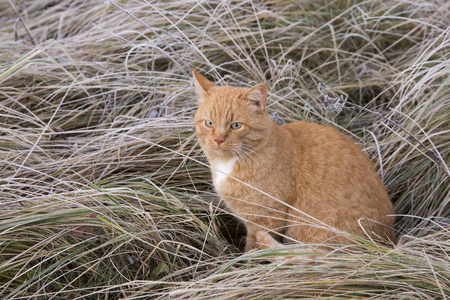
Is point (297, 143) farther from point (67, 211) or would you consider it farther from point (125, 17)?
point (125, 17)

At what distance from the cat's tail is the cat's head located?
17.0 inches

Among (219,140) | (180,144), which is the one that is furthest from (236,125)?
(180,144)

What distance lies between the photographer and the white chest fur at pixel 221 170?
256 cm

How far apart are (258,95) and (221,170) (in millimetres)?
447

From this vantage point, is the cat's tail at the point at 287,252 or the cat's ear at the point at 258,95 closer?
the cat's tail at the point at 287,252

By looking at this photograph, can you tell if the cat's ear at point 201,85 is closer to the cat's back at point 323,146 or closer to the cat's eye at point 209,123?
the cat's eye at point 209,123

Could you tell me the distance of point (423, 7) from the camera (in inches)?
148

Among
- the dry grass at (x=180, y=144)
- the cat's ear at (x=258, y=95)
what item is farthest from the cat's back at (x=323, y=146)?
the cat's ear at (x=258, y=95)

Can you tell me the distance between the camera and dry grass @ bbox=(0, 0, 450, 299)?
2117 mm

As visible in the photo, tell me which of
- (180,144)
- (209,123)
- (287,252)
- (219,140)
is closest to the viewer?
(287,252)

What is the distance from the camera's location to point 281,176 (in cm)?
253

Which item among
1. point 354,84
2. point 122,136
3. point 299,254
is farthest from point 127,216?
point 354,84

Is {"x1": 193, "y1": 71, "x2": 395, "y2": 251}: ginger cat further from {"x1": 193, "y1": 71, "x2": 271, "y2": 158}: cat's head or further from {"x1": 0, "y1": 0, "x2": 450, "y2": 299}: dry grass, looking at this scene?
{"x1": 0, "y1": 0, "x2": 450, "y2": 299}: dry grass

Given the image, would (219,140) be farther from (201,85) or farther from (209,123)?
(201,85)
